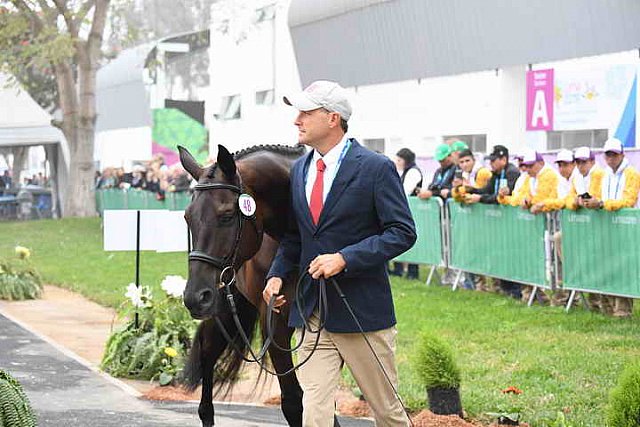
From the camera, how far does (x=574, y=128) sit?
67.1ft

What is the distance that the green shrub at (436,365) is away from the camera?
315 inches

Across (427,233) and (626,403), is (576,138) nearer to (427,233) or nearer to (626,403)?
(427,233)

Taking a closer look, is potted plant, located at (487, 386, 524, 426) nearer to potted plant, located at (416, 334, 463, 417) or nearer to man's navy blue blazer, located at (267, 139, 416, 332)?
potted plant, located at (416, 334, 463, 417)

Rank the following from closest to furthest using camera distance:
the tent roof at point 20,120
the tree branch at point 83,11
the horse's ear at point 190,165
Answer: the horse's ear at point 190,165
the tree branch at point 83,11
the tent roof at point 20,120

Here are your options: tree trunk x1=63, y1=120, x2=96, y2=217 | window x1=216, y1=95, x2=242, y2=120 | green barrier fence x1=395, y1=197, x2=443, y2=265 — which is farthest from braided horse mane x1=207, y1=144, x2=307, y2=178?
window x1=216, y1=95, x2=242, y2=120

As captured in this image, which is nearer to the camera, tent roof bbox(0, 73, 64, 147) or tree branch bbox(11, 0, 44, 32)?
tree branch bbox(11, 0, 44, 32)

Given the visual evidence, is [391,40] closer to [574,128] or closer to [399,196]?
[574,128]

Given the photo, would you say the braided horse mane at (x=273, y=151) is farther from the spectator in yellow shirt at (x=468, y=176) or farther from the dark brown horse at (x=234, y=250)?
the spectator in yellow shirt at (x=468, y=176)

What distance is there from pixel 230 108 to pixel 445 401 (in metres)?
34.9

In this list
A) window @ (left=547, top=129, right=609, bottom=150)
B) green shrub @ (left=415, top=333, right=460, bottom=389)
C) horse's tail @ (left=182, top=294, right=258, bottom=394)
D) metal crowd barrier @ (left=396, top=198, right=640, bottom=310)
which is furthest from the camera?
window @ (left=547, top=129, right=609, bottom=150)

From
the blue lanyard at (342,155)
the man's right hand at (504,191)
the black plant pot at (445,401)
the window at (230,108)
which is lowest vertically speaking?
the black plant pot at (445,401)

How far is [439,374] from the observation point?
8008 millimetres

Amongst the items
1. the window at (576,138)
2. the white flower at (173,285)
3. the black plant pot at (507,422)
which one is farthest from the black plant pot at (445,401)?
the window at (576,138)

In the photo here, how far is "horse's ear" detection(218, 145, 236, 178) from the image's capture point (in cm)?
600
